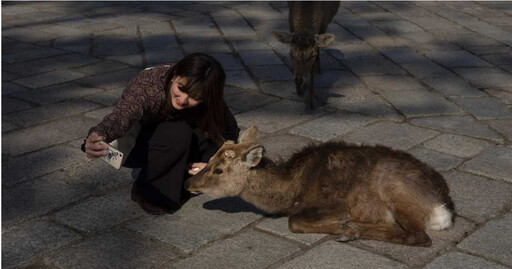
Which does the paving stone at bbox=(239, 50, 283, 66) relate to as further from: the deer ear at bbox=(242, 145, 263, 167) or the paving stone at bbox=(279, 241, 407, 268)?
the paving stone at bbox=(279, 241, 407, 268)

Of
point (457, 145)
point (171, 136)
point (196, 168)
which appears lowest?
point (457, 145)

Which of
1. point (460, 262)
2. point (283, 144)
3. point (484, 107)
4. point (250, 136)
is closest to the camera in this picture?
point (460, 262)

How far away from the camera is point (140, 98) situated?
16.3ft

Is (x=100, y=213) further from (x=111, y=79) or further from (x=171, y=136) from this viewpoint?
(x=111, y=79)

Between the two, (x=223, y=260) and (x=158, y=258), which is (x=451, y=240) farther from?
(x=158, y=258)

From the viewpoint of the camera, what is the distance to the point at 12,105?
7.46m

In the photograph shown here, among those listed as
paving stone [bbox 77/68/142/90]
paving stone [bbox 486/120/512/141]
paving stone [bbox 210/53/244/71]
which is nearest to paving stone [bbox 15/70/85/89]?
paving stone [bbox 77/68/142/90]

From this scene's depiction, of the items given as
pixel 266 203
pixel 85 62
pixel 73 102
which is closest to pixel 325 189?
pixel 266 203

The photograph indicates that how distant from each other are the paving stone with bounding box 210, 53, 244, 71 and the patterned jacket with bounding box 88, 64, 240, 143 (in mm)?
3634

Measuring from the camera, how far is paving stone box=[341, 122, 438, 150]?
251 inches

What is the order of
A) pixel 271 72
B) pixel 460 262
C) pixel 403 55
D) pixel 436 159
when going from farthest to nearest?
1. pixel 403 55
2. pixel 271 72
3. pixel 436 159
4. pixel 460 262

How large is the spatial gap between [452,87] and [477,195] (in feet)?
9.56

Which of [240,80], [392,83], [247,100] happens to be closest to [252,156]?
[247,100]

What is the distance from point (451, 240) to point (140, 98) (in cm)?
217
